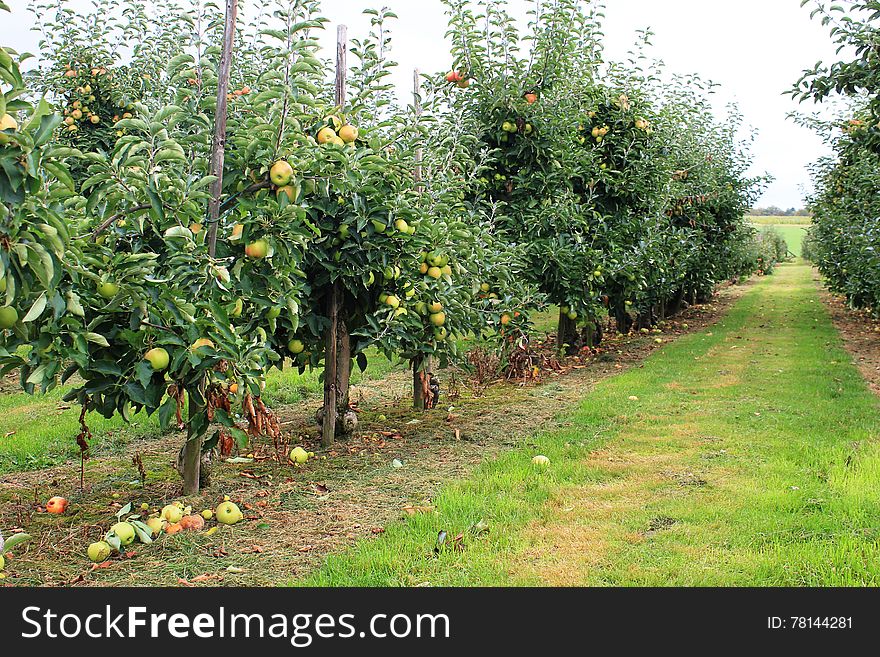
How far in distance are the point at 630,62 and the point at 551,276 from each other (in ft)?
10.8

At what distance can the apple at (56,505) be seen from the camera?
4.25 m

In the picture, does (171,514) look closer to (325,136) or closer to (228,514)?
(228,514)

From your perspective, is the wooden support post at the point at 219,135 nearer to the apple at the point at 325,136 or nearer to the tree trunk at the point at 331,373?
the apple at the point at 325,136

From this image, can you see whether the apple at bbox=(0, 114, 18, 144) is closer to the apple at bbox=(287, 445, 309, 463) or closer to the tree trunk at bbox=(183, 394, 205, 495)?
the tree trunk at bbox=(183, 394, 205, 495)

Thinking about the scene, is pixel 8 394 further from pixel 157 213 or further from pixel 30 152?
pixel 30 152

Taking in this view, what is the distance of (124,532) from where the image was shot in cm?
369

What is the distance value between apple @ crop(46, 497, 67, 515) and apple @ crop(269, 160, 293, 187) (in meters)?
2.15

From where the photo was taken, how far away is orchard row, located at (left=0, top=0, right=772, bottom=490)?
11.5 ft

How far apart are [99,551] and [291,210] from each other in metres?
1.87

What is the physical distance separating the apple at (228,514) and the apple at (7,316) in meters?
1.69

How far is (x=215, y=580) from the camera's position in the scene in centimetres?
339

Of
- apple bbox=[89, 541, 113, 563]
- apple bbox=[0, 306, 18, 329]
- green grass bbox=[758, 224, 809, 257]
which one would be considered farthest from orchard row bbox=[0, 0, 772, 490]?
green grass bbox=[758, 224, 809, 257]
